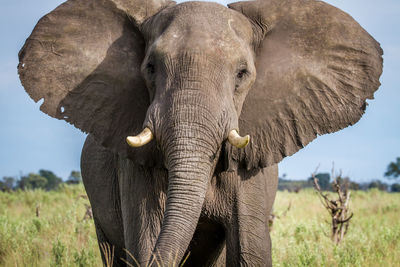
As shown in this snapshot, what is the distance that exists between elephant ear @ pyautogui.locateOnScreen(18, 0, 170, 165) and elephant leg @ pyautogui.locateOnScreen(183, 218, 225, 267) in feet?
2.95

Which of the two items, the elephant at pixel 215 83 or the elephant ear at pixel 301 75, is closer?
the elephant at pixel 215 83

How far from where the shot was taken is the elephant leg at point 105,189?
534 centimetres

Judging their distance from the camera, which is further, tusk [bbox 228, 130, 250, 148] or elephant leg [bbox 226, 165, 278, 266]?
elephant leg [bbox 226, 165, 278, 266]

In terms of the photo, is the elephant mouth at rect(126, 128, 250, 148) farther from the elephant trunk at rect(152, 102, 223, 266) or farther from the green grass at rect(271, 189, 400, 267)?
the green grass at rect(271, 189, 400, 267)

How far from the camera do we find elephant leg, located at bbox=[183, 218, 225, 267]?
4664 millimetres

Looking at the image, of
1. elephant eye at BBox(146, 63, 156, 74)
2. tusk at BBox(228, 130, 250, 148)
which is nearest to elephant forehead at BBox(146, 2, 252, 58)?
elephant eye at BBox(146, 63, 156, 74)

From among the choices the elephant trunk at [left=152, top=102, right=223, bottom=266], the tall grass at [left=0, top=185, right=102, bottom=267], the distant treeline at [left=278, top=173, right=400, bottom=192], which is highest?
the elephant trunk at [left=152, top=102, right=223, bottom=266]

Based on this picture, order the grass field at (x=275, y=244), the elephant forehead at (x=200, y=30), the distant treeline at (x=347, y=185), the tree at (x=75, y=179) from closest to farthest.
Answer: the elephant forehead at (x=200, y=30), the grass field at (x=275, y=244), the distant treeline at (x=347, y=185), the tree at (x=75, y=179)

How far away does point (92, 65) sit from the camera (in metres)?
4.60

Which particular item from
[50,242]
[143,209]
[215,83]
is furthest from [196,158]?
[50,242]

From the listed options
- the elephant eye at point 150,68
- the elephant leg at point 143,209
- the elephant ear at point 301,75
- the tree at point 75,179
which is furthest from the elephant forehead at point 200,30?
the tree at point 75,179

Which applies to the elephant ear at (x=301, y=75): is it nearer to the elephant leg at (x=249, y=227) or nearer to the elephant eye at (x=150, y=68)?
the elephant leg at (x=249, y=227)

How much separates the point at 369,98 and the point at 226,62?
144cm

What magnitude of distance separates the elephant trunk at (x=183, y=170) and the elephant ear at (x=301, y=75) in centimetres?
68
